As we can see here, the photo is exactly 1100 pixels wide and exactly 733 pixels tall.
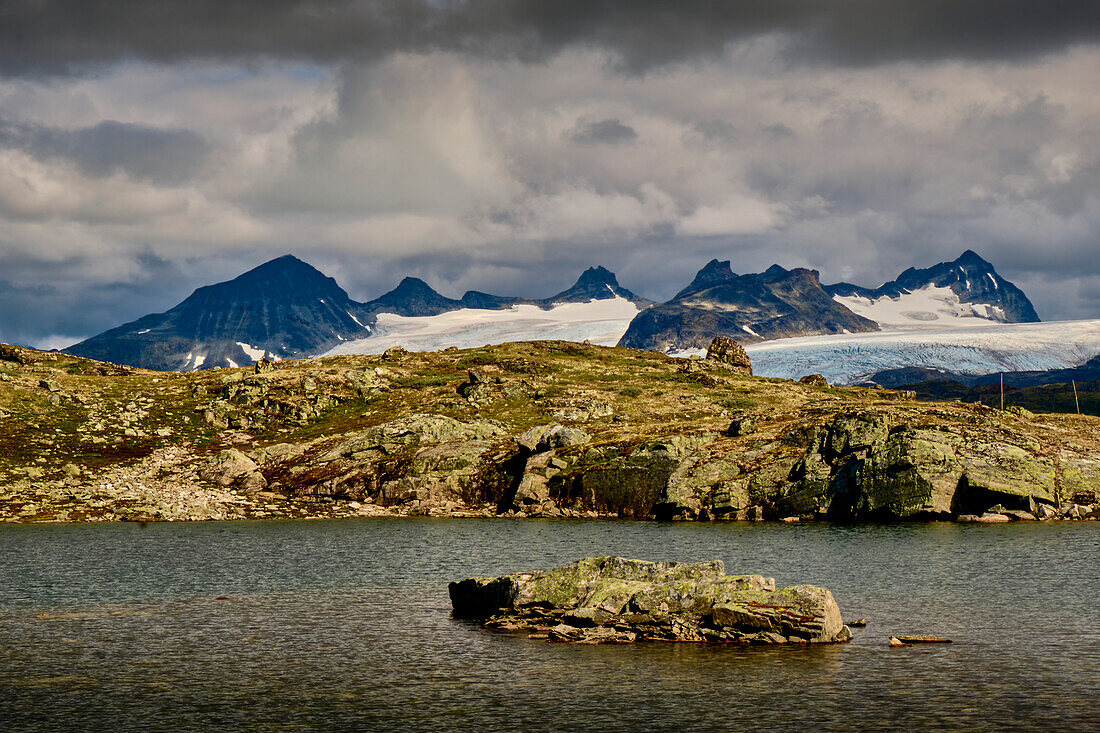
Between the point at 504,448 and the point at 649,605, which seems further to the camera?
the point at 504,448

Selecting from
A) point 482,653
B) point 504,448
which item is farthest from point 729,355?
point 482,653

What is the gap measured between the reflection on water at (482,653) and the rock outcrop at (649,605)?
4.73 feet

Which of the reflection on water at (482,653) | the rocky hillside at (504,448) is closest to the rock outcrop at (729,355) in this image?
the rocky hillside at (504,448)

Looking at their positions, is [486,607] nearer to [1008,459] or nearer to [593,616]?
[593,616]

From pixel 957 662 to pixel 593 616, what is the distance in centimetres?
1512

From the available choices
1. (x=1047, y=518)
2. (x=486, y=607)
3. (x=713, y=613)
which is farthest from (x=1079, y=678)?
(x=1047, y=518)

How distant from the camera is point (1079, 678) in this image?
3266 centimetres

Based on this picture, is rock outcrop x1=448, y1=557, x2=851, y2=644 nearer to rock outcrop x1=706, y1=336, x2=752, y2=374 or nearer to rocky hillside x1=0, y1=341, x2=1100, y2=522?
rocky hillside x1=0, y1=341, x2=1100, y2=522

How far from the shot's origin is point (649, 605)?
→ 140 feet

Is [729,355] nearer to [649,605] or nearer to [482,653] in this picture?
[649,605]

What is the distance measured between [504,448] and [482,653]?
272ft

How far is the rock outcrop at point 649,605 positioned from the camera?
40.3 m

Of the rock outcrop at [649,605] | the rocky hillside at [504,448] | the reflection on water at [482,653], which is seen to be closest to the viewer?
the reflection on water at [482,653]

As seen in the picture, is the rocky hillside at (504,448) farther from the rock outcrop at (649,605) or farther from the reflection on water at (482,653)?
the rock outcrop at (649,605)
